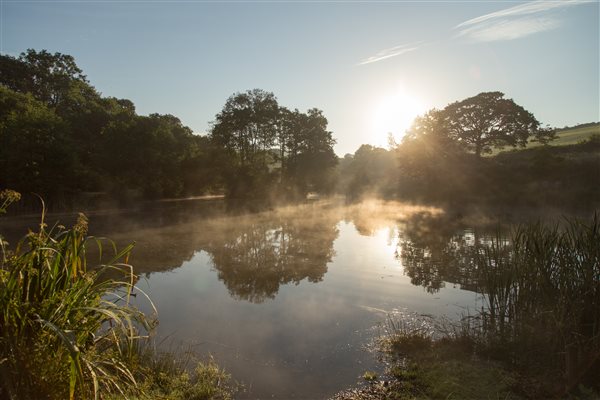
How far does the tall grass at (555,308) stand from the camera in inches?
217

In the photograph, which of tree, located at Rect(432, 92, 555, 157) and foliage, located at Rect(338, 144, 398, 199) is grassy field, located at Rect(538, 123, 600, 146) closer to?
tree, located at Rect(432, 92, 555, 157)

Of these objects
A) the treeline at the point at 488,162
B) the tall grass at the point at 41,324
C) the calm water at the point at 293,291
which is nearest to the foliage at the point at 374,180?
the treeline at the point at 488,162

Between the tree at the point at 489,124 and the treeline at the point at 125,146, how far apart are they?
19828 millimetres

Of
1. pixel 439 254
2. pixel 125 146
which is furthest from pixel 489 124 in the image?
pixel 125 146

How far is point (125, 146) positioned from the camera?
3869 centimetres

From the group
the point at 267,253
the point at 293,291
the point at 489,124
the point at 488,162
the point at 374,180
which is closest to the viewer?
the point at 293,291

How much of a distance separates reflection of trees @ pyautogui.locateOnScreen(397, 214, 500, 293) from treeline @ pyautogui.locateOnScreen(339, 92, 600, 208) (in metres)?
12.7

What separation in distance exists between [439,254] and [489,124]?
1470 inches

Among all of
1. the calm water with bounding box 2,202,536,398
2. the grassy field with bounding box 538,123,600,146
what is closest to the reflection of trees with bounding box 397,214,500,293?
the calm water with bounding box 2,202,536,398

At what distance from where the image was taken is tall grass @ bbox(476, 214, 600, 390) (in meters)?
5.50

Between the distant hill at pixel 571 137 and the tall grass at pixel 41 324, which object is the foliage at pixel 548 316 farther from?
the distant hill at pixel 571 137

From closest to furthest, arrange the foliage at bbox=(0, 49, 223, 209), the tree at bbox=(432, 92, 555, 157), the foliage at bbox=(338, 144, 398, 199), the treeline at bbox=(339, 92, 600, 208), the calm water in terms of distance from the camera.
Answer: the calm water → the foliage at bbox=(0, 49, 223, 209) → the treeline at bbox=(339, 92, 600, 208) → the tree at bbox=(432, 92, 555, 157) → the foliage at bbox=(338, 144, 398, 199)

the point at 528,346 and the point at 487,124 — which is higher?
the point at 487,124

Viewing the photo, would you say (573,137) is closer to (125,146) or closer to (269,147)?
(269,147)
